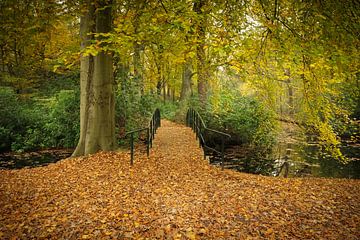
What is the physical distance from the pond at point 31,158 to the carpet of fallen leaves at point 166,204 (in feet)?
11.6

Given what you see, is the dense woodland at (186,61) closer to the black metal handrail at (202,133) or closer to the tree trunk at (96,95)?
the tree trunk at (96,95)

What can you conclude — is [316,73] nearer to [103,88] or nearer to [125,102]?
[103,88]

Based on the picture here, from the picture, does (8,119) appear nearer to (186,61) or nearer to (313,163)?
(186,61)

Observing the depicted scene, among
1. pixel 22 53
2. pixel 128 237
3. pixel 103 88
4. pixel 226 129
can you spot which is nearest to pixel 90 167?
pixel 103 88

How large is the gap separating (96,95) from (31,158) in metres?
5.83

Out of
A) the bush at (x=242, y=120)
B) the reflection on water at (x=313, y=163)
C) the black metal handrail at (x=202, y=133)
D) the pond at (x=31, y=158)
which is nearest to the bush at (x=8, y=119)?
the pond at (x=31, y=158)

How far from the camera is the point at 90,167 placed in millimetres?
7961

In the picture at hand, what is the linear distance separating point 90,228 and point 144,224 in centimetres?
87

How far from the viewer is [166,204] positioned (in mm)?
5371

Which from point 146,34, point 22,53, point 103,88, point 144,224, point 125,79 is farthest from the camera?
point 22,53

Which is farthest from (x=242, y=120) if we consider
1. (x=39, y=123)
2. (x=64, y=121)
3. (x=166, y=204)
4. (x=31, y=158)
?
(x=39, y=123)

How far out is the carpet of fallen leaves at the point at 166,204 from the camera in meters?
4.36

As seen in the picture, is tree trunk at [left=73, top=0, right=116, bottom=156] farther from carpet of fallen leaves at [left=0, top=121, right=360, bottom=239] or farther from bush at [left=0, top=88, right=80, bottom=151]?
bush at [left=0, top=88, right=80, bottom=151]

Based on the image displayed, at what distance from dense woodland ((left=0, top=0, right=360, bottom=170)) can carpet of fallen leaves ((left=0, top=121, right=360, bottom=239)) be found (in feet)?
7.58
